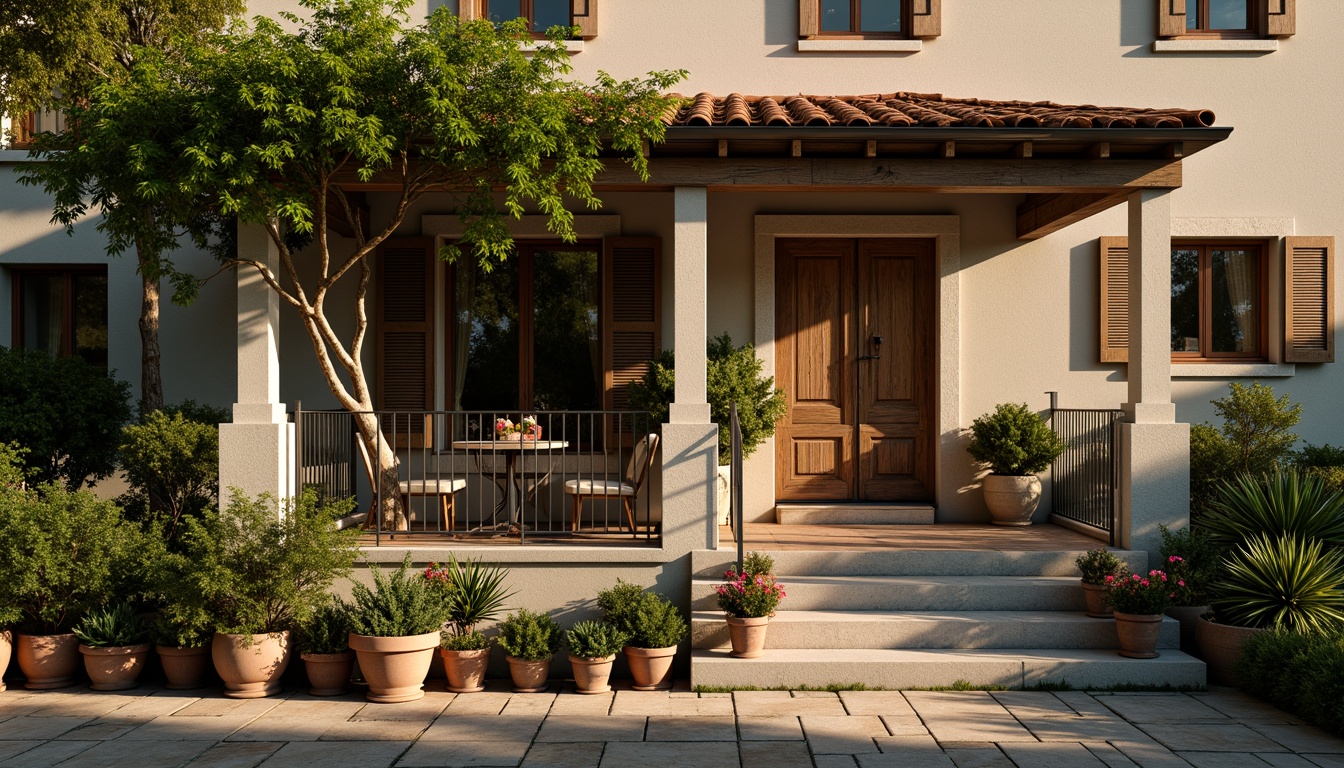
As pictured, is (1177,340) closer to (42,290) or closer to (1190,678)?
(1190,678)

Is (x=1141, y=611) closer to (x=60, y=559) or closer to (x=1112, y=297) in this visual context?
(x=1112, y=297)

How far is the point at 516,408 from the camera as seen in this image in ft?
30.5

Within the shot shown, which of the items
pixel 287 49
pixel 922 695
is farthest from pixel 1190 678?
pixel 287 49

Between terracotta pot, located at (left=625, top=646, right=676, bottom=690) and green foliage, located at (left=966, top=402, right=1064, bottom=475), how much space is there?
3.55 metres

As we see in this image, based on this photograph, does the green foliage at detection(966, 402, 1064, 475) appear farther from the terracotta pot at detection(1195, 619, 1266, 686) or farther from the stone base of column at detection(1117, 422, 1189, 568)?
the terracotta pot at detection(1195, 619, 1266, 686)

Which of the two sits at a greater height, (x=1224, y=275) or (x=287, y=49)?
(x=287, y=49)

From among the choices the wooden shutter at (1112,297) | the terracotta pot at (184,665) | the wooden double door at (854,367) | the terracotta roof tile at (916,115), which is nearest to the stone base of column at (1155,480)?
the wooden shutter at (1112,297)

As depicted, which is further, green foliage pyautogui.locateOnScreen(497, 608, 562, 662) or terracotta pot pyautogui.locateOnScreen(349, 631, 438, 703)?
green foliage pyautogui.locateOnScreen(497, 608, 562, 662)

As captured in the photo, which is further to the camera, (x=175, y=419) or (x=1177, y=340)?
(x=1177, y=340)

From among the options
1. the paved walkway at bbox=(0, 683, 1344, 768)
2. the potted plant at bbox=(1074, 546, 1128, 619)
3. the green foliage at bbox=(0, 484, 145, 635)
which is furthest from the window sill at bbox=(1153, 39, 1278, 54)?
the green foliage at bbox=(0, 484, 145, 635)

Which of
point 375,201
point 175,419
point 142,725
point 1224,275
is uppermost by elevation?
point 375,201

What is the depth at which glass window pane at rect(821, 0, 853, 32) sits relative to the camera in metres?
9.45

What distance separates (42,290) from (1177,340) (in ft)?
33.5

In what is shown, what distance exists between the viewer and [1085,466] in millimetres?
8539
